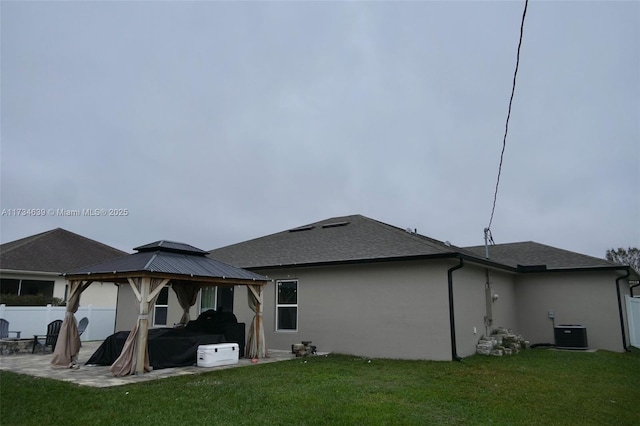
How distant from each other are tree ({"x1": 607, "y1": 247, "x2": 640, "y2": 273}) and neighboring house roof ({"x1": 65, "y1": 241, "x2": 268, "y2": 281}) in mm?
39818

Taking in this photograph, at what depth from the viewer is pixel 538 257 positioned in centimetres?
1609

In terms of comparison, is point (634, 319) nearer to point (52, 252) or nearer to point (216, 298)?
point (216, 298)

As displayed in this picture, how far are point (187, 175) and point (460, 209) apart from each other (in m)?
12.6

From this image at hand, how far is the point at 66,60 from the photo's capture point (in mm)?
11219

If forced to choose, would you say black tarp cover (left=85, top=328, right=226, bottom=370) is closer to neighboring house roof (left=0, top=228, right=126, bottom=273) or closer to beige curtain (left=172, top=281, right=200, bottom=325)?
beige curtain (left=172, top=281, right=200, bottom=325)

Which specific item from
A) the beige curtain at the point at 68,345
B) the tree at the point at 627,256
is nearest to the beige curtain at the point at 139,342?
the beige curtain at the point at 68,345

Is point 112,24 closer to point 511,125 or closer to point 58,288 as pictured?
point 511,125

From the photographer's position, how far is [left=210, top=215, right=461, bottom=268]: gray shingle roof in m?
11.5

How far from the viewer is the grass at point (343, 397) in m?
5.21

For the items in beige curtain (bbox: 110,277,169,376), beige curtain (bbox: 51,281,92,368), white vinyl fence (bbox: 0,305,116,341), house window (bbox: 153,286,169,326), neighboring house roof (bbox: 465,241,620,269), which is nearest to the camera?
beige curtain (bbox: 110,277,169,376)

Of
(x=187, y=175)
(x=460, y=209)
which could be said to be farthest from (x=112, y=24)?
(x=460, y=209)

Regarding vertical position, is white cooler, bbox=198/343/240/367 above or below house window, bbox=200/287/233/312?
below

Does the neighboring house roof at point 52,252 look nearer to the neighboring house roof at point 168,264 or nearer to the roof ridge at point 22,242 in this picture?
the roof ridge at point 22,242

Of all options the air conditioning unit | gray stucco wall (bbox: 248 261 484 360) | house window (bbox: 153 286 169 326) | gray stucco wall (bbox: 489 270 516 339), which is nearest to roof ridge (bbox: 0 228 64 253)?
house window (bbox: 153 286 169 326)
